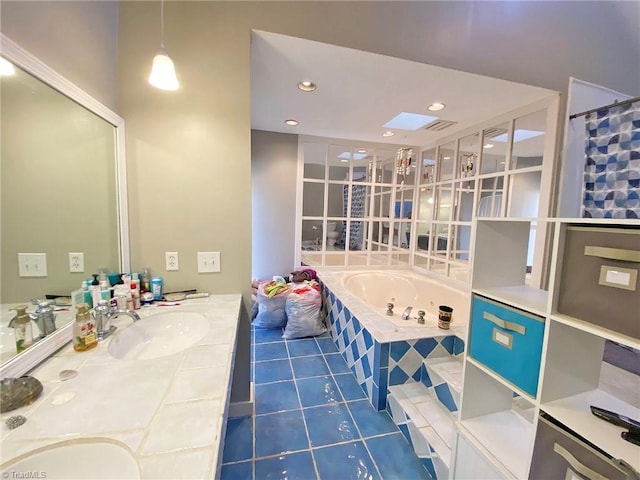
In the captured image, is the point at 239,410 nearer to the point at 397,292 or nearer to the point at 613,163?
the point at 397,292

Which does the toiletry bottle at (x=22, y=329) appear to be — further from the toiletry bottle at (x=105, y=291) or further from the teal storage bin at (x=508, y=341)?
the teal storage bin at (x=508, y=341)

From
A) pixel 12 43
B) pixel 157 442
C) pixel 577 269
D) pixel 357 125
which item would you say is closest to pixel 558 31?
pixel 357 125

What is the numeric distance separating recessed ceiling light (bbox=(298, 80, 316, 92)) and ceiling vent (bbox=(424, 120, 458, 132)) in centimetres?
139

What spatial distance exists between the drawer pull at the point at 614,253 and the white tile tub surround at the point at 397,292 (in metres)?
1.62

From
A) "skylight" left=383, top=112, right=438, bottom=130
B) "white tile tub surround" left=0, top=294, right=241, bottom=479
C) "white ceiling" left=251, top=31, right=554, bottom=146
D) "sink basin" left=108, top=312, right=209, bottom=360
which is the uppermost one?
"skylight" left=383, top=112, right=438, bottom=130

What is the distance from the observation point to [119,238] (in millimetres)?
1488

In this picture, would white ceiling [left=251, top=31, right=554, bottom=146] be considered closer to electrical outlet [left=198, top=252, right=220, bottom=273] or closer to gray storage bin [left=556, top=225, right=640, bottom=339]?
electrical outlet [left=198, top=252, right=220, bottom=273]

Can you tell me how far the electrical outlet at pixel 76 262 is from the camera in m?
1.17

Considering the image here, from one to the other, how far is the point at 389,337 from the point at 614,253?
52.6 inches

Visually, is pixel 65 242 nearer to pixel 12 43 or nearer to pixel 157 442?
pixel 12 43

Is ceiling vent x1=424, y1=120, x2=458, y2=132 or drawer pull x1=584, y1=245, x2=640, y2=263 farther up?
ceiling vent x1=424, y1=120, x2=458, y2=132

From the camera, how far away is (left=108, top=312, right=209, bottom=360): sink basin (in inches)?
47.8

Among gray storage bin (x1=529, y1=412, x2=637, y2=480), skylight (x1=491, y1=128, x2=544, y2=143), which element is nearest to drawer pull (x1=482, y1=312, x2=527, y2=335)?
gray storage bin (x1=529, y1=412, x2=637, y2=480)

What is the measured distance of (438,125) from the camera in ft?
9.11
